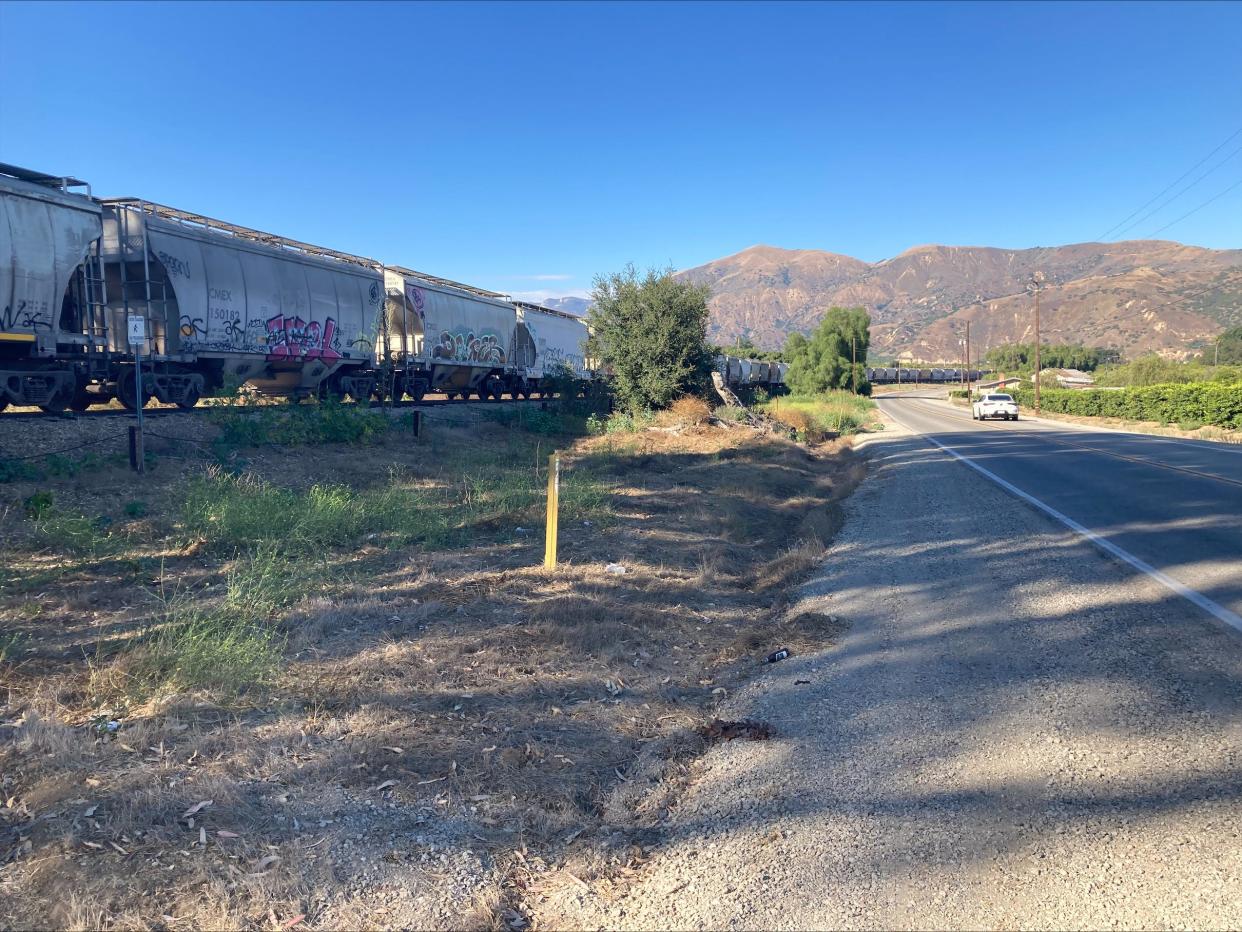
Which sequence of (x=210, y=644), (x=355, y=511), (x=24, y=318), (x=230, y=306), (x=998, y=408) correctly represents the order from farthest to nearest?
(x=998, y=408)
(x=230, y=306)
(x=24, y=318)
(x=355, y=511)
(x=210, y=644)

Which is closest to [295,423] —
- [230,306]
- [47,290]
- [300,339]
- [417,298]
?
[230,306]

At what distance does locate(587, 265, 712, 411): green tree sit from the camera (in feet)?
88.3

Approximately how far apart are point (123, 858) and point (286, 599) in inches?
150

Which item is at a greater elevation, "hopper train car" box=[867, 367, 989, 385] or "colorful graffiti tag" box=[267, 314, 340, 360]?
"hopper train car" box=[867, 367, 989, 385]

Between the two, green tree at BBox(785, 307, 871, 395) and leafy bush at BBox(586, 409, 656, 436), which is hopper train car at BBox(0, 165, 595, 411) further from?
green tree at BBox(785, 307, 871, 395)

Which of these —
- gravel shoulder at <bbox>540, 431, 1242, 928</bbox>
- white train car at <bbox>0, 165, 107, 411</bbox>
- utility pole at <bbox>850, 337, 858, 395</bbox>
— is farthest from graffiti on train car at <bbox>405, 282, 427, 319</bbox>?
utility pole at <bbox>850, 337, 858, 395</bbox>

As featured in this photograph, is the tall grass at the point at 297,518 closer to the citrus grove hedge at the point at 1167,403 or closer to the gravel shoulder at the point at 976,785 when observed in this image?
the gravel shoulder at the point at 976,785

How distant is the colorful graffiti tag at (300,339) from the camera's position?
18.9 m

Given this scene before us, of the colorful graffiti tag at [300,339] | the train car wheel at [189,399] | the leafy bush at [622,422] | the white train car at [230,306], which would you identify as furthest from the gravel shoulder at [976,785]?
the leafy bush at [622,422]

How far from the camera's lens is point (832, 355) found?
78.1 m

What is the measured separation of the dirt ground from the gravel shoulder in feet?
1.40

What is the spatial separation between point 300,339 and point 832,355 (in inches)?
2567

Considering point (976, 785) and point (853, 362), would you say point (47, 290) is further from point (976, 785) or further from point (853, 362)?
point (853, 362)

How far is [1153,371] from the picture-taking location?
76.9 meters
